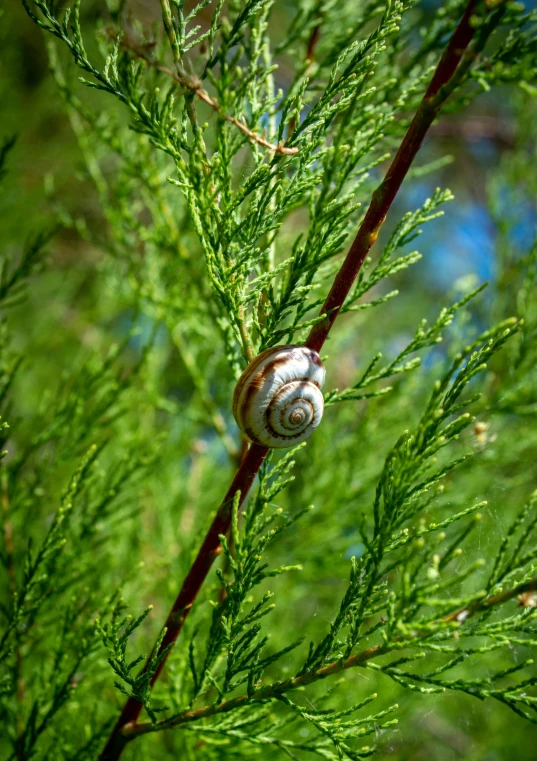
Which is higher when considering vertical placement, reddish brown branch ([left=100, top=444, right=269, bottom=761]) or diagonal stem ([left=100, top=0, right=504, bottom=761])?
diagonal stem ([left=100, top=0, right=504, bottom=761])

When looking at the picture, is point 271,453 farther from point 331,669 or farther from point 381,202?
point 381,202

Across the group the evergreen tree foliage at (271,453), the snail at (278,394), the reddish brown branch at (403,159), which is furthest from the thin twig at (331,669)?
the reddish brown branch at (403,159)

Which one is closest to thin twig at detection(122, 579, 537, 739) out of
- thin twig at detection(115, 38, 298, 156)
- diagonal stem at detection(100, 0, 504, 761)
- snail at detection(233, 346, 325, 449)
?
diagonal stem at detection(100, 0, 504, 761)

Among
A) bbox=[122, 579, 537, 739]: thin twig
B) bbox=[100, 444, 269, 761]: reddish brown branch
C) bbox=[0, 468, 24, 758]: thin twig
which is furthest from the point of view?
bbox=[0, 468, 24, 758]: thin twig

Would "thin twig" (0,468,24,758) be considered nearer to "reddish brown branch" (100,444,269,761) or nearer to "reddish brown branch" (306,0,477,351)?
"reddish brown branch" (100,444,269,761)

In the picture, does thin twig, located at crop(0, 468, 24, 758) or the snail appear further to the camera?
thin twig, located at crop(0, 468, 24, 758)

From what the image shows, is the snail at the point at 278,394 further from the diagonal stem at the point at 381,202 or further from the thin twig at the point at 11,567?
the thin twig at the point at 11,567

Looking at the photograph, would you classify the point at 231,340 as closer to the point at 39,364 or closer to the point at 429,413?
the point at 429,413
